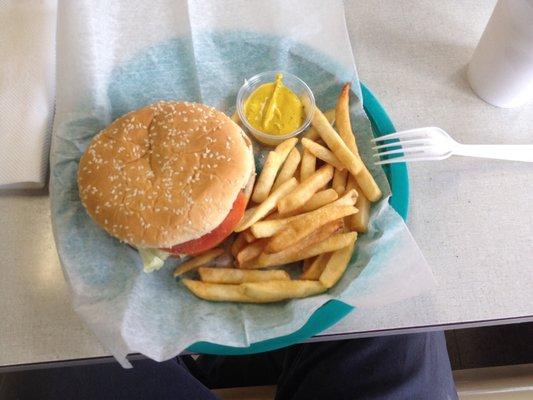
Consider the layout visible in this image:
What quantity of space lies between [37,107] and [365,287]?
1.06 m

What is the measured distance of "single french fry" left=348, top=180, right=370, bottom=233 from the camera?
125 centimetres

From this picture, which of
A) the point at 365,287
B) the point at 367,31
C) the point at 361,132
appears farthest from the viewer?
the point at 367,31

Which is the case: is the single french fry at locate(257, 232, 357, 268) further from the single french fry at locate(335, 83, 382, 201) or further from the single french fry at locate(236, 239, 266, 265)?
the single french fry at locate(335, 83, 382, 201)

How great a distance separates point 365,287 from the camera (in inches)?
45.3

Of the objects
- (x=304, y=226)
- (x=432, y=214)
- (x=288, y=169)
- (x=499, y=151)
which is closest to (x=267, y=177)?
(x=288, y=169)

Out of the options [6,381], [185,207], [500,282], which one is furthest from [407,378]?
[6,381]

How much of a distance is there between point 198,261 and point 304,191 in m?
0.33

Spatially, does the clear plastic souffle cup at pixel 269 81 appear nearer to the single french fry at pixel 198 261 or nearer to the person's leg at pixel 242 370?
the single french fry at pixel 198 261

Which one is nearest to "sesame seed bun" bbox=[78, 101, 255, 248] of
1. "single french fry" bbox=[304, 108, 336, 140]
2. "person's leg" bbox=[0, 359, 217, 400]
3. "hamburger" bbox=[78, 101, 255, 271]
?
"hamburger" bbox=[78, 101, 255, 271]

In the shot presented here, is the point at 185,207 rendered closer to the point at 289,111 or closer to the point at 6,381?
the point at 289,111

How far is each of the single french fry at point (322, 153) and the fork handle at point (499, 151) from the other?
1.11 ft

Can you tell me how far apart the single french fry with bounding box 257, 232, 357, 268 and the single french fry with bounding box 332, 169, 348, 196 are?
14 centimetres

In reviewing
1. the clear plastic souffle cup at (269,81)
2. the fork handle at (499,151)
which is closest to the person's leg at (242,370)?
the clear plastic souffle cup at (269,81)

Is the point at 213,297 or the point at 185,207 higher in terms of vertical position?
the point at 185,207
